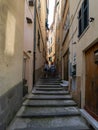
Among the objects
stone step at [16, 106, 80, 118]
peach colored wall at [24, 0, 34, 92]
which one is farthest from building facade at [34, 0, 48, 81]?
stone step at [16, 106, 80, 118]

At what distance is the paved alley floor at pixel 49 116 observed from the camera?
4.95m

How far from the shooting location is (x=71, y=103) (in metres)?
7.16

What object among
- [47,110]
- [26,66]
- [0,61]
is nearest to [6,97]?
[0,61]

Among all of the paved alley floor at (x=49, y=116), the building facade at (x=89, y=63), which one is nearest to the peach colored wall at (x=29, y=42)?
the paved alley floor at (x=49, y=116)

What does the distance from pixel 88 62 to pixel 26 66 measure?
3.84 meters

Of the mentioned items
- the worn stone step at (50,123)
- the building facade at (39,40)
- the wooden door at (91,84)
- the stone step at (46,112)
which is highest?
the building facade at (39,40)

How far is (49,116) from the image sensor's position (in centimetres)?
578

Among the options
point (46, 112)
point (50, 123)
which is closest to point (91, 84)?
point (50, 123)

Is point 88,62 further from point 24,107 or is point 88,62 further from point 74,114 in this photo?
point 24,107

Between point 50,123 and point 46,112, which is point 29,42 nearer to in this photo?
point 46,112

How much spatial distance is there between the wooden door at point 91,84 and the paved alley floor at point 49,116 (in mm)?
438

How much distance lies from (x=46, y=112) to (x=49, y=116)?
1.05 feet

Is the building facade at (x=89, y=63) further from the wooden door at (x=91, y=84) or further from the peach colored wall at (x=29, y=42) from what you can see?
the peach colored wall at (x=29, y=42)

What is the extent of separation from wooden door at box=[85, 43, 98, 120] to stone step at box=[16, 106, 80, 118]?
64 centimetres
